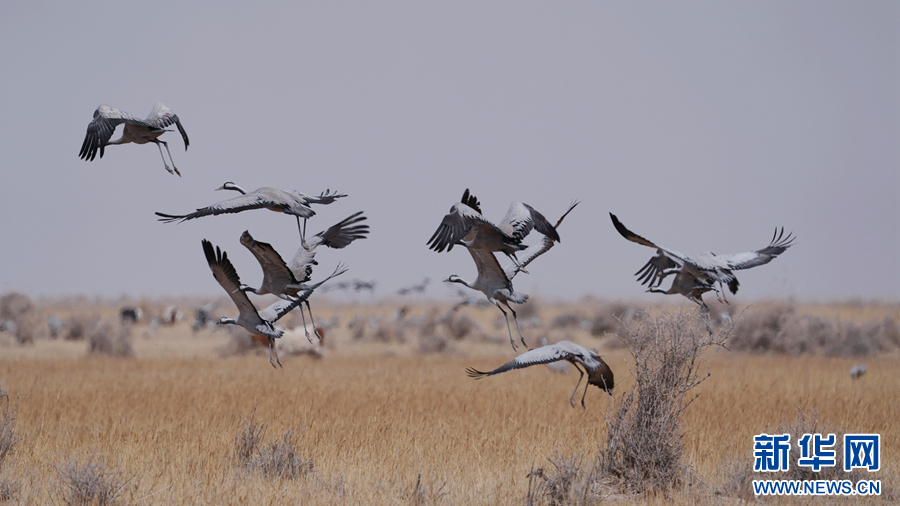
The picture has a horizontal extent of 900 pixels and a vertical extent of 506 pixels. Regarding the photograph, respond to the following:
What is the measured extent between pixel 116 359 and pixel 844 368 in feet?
63.4

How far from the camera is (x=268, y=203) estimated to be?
19.9 ft

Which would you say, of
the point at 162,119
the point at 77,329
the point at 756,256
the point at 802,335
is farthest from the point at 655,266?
the point at 77,329

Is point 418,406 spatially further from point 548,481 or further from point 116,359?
point 116,359

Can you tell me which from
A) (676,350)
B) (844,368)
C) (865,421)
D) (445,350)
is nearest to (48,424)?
(676,350)

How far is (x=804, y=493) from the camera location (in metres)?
7.92

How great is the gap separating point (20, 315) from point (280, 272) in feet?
89.6

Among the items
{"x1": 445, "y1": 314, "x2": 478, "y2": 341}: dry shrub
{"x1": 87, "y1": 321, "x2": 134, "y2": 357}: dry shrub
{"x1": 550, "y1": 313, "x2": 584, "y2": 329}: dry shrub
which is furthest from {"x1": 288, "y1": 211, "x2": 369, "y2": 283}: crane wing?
{"x1": 550, "y1": 313, "x2": 584, "y2": 329}: dry shrub

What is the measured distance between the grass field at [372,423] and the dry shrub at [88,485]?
0.38ft

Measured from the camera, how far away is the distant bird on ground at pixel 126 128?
6.84 m

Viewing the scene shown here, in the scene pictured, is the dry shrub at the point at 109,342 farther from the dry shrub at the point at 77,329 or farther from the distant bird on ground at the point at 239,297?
the distant bird on ground at the point at 239,297

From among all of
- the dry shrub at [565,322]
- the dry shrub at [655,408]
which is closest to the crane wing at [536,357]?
the dry shrub at [655,408]

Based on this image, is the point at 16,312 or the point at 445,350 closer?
the point at 445,350

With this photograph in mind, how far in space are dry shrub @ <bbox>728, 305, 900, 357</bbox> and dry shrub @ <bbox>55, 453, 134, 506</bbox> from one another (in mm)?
20711

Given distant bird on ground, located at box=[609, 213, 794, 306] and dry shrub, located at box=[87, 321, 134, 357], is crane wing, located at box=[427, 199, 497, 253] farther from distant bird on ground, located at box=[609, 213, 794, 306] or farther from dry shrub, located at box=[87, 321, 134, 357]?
dry shrub, located at box=[87, 321, 134, 357]
